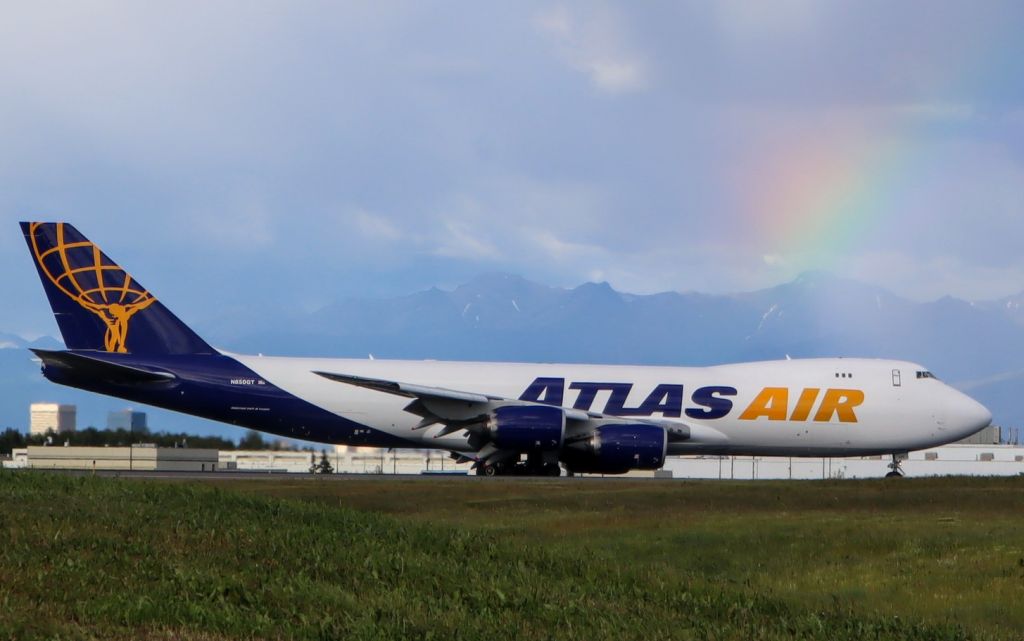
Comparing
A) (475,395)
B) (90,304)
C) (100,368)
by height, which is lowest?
(475,395)

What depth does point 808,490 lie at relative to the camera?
91.6ft

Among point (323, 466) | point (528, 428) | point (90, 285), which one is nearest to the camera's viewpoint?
point (528, 428)

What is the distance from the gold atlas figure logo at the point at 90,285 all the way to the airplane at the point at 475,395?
1.5 inches

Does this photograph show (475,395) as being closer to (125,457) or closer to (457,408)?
(457,408)

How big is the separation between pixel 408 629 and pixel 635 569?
4.71 meters

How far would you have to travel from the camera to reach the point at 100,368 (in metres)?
35.5

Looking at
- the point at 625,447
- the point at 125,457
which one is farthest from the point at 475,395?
the point at 125,457

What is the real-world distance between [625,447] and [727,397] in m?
4.86

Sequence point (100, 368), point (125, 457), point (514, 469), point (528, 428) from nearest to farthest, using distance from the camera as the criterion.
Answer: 1. point (528, 428)
2. point (100, 368)
3. point (514, 469)
4. point (125, 457)

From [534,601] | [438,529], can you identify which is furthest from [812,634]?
[438,529]

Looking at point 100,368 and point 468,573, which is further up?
point 100,368

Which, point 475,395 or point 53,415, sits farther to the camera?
point 53,415

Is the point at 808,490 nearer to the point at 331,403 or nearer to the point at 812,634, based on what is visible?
the point at 331,403

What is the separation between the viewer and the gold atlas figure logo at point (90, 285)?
37594 millimetres
